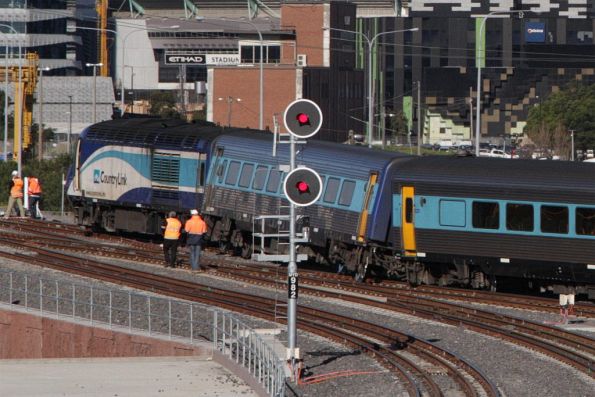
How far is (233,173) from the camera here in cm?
3975

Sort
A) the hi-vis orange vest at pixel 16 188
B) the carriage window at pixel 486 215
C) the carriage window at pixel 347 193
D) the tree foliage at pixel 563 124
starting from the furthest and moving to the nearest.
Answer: the tree foliage at pixel 563 124 < the hi-vis orange vest at pixel 16 188 < the carriage window at pixel 347 193 < the carriage window at pixel 486 215

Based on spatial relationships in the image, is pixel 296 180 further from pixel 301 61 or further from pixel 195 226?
pixel 301 61

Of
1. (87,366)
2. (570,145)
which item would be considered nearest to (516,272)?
(87,366)

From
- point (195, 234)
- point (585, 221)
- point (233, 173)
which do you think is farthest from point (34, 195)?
point (585, 221)

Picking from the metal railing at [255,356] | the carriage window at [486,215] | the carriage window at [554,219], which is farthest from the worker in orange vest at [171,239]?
the metal railing at [255,356]

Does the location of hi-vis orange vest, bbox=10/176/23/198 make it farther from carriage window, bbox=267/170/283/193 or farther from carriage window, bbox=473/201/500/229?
carriage window, bbox=473/201/500/229

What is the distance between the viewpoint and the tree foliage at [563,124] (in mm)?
106188

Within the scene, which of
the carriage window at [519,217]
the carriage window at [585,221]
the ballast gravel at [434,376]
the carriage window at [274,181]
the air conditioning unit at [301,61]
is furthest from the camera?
the air conditioning unit at [301,61]

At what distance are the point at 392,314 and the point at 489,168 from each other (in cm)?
485

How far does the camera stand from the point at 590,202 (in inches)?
1249

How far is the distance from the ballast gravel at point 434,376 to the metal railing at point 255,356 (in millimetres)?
592

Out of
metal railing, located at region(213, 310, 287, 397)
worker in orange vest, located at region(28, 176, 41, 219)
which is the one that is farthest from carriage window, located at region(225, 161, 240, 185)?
worker in orange vest, located at region(28, 176, 41, 219)

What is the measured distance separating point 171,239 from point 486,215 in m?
7.93

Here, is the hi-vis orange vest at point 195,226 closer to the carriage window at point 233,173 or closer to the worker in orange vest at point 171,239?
the worker in orange vest at point 171,239
